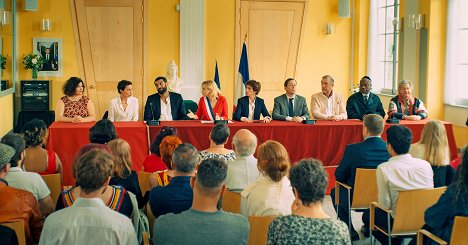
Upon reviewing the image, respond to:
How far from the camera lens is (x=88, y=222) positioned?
279 cm

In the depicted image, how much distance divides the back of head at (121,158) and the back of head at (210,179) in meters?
1.32

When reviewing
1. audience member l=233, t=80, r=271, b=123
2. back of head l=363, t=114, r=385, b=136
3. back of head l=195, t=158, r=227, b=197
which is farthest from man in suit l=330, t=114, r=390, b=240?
audience member l=233, t=80, r=271, b=123

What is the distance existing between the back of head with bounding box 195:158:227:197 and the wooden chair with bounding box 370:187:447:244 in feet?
5.23

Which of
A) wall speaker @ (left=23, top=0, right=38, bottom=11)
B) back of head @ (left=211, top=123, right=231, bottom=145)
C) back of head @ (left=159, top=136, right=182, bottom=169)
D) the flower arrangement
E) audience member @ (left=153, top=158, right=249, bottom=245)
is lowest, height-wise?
audience member @ (left=153, top=158, right=249, bottom=245)

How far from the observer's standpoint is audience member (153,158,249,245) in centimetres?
279

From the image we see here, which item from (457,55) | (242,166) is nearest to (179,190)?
(242,166)

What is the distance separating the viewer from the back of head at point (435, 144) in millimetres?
4594

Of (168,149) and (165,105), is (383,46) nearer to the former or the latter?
(165,105)

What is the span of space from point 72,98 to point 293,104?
9.08ft

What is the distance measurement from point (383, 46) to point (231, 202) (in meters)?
8.20

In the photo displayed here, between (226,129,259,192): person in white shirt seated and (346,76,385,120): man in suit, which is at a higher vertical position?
(346,76,385,120): man in suit

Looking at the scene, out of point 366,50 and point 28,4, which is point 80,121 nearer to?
point 28,4

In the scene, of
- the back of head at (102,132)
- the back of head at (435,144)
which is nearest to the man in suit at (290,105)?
the back of head at (102,132)

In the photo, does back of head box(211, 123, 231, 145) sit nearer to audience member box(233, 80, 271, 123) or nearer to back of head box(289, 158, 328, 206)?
back of head box(289, 158, 328, 206)
